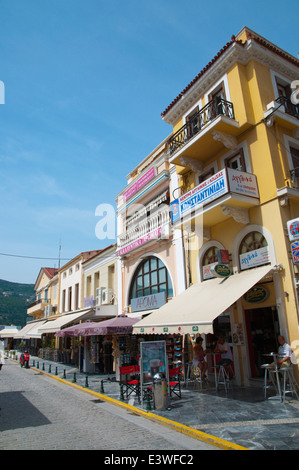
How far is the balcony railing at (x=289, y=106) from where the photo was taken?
38.0ft

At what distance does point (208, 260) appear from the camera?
1329cm

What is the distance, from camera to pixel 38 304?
40.0 metres

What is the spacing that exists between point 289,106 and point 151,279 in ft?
33.9

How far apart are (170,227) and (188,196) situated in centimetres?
301

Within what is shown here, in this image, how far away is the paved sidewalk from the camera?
222 inches

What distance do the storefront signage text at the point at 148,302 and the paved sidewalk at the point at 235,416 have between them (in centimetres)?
502

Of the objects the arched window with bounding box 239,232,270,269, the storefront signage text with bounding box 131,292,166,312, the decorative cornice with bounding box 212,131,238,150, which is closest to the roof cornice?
the decorative cornice with bounding box 212,131,238,150

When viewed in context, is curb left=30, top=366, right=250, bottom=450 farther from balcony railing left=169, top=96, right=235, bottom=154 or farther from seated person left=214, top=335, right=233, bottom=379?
balcony railing left=169, top=96, right=235, bottom=154

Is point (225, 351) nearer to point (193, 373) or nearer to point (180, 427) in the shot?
point (193, 373)

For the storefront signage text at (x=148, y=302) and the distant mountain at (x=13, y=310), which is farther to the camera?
the distant mountain at (x=13, y=310)

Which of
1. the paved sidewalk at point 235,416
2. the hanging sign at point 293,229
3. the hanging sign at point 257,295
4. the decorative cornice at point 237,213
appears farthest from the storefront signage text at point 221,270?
the paved sidewalk at point 235,416

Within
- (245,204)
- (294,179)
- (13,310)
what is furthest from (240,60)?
(13,310)

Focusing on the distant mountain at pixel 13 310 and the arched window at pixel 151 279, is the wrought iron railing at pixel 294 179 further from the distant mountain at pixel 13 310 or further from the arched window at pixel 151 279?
the distant mountain at pixel 13 310

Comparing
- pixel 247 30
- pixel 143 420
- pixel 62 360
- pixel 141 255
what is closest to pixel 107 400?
pixel 143 420
